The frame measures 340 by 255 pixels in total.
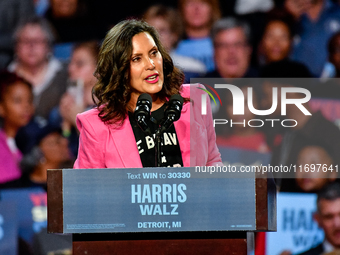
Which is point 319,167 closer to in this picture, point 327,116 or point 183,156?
point 327,116

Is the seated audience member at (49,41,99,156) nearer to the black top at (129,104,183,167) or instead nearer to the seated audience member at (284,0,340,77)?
the seated audience member at (284,0,340,77)

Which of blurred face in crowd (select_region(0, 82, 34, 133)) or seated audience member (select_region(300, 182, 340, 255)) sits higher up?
blurred face in crowd (select_region(0, 82, 34, 133))

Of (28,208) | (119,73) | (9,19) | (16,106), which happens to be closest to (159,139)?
(119,73)

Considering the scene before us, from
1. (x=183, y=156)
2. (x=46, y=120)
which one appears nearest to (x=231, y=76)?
(x=46, y=120)

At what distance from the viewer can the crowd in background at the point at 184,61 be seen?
4.75 m

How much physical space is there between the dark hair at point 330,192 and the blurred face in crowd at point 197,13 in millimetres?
2058

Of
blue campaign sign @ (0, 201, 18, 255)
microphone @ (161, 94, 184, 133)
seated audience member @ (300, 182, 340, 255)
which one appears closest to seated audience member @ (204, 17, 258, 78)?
seated audience member @ (300, 182, 340, 255)

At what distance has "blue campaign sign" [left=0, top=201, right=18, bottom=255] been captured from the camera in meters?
4.81

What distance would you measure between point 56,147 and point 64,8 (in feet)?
4.97

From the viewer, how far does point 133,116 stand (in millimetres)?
2270

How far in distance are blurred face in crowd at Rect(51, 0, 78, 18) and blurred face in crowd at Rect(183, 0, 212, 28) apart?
1216 mm

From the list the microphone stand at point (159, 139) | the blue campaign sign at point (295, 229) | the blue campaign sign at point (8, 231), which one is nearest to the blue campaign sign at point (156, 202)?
the microphone stand at point (159, 139)

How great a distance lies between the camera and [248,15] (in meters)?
4.96

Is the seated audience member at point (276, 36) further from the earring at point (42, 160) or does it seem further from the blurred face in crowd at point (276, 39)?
the earring at point (42, 160)
